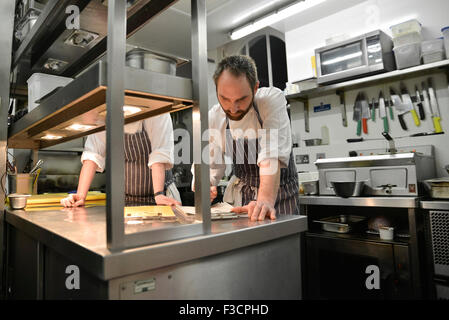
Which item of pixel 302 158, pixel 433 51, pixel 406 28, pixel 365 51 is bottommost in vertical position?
pixel 302 158

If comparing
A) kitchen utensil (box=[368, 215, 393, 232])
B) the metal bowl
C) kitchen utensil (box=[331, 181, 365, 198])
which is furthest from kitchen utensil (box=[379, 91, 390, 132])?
the metal bowl

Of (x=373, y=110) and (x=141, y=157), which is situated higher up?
(x=373, y=110)

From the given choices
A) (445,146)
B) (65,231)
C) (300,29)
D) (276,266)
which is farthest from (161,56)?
(300,29)

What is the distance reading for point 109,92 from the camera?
65 cm

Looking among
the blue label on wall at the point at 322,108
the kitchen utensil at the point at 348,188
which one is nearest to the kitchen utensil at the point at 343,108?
the blue label on wall at the point at 322,108

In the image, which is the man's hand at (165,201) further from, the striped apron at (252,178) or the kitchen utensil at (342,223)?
the kitchen utensil at (342,223)

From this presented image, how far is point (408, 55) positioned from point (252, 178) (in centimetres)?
198

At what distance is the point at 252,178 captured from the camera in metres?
1.89

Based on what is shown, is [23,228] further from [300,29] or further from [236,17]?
[300,29]

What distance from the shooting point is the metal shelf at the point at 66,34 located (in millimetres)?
1419

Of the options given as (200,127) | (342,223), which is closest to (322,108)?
(342,223)

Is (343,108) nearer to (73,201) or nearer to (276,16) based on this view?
(276,16)

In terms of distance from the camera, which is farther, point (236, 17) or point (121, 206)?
point (236, 17)
